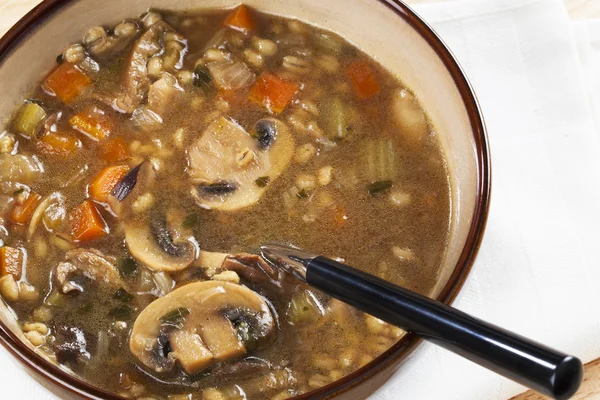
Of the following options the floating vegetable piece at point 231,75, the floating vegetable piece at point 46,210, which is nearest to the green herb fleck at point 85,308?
the floating vegetable piece at point 46,210

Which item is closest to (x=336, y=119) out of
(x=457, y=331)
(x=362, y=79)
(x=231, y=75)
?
(x=362, y=79)

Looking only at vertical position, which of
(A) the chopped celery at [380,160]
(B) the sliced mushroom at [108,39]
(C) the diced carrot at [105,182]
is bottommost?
(A) the chopped celery at [380,160]

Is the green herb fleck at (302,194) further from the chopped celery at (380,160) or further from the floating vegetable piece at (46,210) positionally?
the floating vegetable piece at (46,210)

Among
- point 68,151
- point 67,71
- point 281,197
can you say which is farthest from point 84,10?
point 281,197

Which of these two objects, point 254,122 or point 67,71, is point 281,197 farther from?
point 67,71

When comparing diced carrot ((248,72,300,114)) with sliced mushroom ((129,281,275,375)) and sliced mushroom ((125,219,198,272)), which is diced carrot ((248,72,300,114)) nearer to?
sliced mushroom ((125,219,198,272))

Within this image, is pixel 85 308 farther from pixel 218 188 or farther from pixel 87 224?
pixel 218 188

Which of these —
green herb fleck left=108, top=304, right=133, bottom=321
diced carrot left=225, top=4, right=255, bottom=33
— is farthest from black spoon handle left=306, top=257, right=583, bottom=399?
diced carrot left=225, top=4, right=255, bottom=33

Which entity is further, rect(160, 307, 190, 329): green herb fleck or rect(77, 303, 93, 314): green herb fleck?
rect(77, 303, 93, 314): green herb fleck
